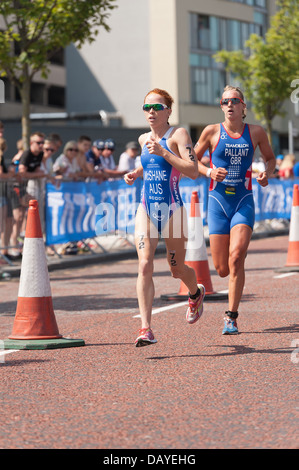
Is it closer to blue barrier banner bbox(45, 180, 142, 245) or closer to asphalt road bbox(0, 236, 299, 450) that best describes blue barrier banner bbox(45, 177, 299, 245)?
blue barrier banner bbox(45, 180, 142, 245)

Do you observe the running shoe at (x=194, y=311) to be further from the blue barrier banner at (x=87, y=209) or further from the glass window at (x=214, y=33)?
the glass window at (x=214, y=33)

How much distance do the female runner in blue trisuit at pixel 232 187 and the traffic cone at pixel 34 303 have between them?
1.49m

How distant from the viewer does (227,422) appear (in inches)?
218

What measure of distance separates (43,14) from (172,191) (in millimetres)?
12599

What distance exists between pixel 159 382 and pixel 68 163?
39.6 ft

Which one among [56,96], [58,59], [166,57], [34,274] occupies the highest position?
[58,59]

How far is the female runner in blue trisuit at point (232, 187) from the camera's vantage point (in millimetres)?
8867

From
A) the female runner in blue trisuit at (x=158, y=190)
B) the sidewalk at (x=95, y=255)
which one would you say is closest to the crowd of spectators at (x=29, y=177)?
the sidewalk at (x=95, y=255)

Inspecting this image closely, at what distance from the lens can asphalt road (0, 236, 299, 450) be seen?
5.27 metres

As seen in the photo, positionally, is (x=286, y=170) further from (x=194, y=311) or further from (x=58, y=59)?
(x=58, y=59)

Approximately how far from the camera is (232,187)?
29.2 feet

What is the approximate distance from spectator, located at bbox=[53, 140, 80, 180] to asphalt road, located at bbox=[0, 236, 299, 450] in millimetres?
6952

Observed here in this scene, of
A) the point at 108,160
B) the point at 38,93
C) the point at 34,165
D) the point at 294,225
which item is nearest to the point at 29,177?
the point at 34,165
